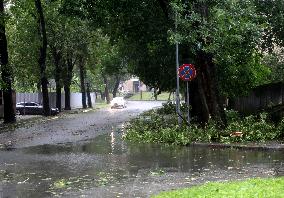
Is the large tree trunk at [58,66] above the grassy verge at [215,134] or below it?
above

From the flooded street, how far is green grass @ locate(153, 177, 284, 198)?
34.6 inches

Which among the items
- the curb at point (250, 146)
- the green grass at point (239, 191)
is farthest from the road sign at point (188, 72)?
A: the green grass at point (239, 191)

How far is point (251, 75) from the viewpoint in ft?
98.2

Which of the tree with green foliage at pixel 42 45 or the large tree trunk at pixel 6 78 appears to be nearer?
the large tree trunk at pixel 6 78

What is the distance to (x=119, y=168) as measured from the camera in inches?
516

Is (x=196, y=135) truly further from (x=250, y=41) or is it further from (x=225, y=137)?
(x=250, y=41)

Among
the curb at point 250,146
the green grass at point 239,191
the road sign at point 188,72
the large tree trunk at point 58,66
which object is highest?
the large tree trunk at point 58,66

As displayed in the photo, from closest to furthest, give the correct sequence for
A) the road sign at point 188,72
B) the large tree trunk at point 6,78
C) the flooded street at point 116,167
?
1. the flooded street at point 116,167
2. the road sign at point 188,72
3. the large tree trunk at point 6,78

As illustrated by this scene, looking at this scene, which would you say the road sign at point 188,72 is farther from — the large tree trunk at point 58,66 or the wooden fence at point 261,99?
the large tree trunk at point 58,66

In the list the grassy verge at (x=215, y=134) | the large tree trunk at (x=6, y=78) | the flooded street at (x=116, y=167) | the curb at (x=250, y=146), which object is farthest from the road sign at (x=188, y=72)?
the large tree trunk at (x=6, y=78)

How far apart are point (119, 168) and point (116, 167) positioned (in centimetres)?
21

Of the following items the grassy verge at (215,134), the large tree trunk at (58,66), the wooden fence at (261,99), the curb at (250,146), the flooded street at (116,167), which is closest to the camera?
the flooded street at (116,167)

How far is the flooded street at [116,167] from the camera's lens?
10289 mm

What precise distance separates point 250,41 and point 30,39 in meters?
26.3
